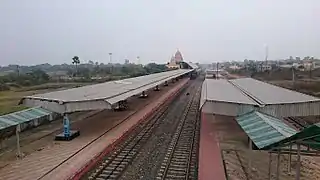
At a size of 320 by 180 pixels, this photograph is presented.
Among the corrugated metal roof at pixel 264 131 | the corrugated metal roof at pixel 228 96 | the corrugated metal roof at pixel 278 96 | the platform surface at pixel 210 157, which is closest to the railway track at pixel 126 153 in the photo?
the platform surface at pixel 210 157

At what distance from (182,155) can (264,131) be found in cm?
531

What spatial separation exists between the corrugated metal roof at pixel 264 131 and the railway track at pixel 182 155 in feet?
9.65

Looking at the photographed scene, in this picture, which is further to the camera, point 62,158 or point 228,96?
point 228,96

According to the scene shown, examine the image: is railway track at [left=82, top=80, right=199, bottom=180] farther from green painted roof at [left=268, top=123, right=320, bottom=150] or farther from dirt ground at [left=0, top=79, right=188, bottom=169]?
green painted roof at [left=268, top=123, right=320, bottom=150]

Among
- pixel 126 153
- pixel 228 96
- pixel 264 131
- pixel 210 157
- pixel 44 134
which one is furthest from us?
pixel 228 96

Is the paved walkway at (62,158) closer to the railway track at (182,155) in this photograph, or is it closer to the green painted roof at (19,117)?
the green painted roof at (19,117)

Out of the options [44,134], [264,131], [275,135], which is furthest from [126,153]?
[275,135]

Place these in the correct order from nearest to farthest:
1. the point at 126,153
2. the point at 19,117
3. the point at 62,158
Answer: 1. the point at 62,158
2. the point at 126,153
3. the point at 19,117

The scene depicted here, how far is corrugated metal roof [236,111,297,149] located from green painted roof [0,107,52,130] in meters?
11.2

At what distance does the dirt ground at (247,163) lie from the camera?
13450mm

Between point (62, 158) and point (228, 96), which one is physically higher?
point (228, 96)

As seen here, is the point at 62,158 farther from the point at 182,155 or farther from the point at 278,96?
the point at 278,96

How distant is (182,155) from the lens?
16.6 metres

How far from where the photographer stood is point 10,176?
1343 centimetres
